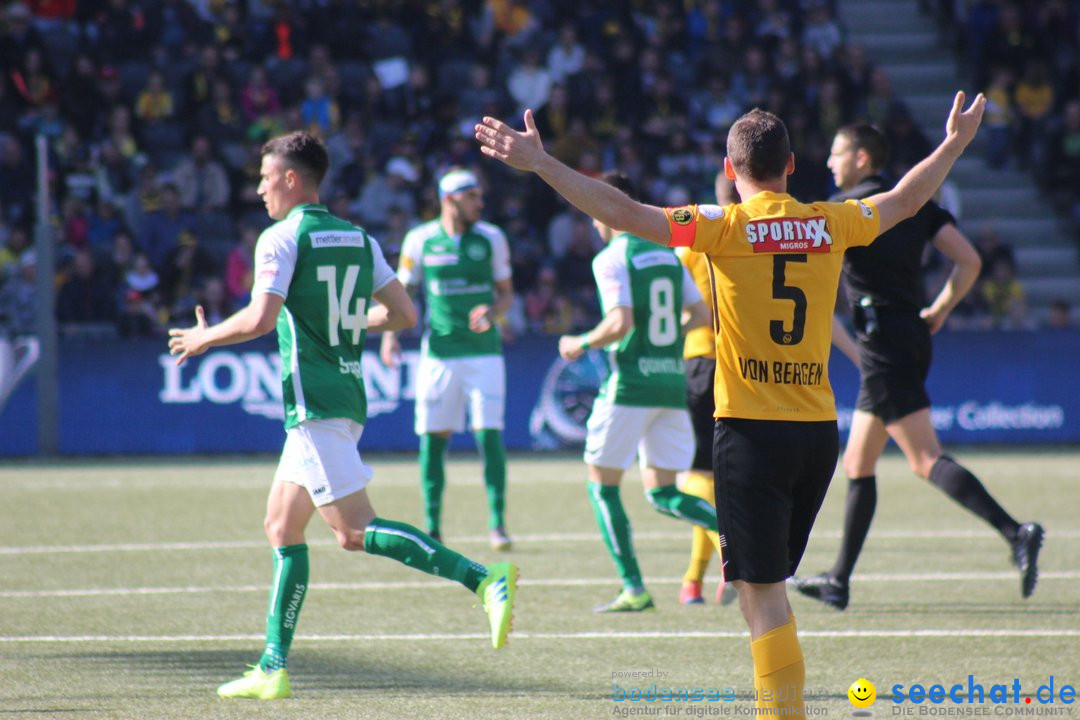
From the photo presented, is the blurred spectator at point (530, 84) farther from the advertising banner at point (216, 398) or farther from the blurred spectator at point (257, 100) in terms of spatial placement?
the advertising banner at point (216, 398)

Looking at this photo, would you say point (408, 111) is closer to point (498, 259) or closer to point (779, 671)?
point (498, 259)

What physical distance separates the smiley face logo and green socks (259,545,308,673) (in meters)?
2.20

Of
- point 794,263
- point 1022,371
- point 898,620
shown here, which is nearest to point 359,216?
point 1022,371

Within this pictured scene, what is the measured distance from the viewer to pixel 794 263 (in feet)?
15.4

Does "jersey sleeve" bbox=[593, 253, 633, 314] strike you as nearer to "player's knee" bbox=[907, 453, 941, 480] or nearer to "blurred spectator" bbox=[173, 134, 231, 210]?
"player's knee" bbox=[907, 453, 941, 480]

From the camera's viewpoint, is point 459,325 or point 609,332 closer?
point 609,332

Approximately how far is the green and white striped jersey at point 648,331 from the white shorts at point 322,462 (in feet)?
7.55

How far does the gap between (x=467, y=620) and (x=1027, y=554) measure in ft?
9.71

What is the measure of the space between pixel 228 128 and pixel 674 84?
679 centimetres

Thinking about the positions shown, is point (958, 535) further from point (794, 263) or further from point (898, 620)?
point (794, 263)

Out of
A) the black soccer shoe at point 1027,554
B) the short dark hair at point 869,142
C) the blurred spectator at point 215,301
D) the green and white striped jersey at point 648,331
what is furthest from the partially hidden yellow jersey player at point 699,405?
the blurred spectator at point 215,301

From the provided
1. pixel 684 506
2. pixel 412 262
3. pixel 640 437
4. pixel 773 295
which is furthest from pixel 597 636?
pixel 412 262

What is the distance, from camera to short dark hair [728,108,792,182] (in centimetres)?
473

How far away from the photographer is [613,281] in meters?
7.61
